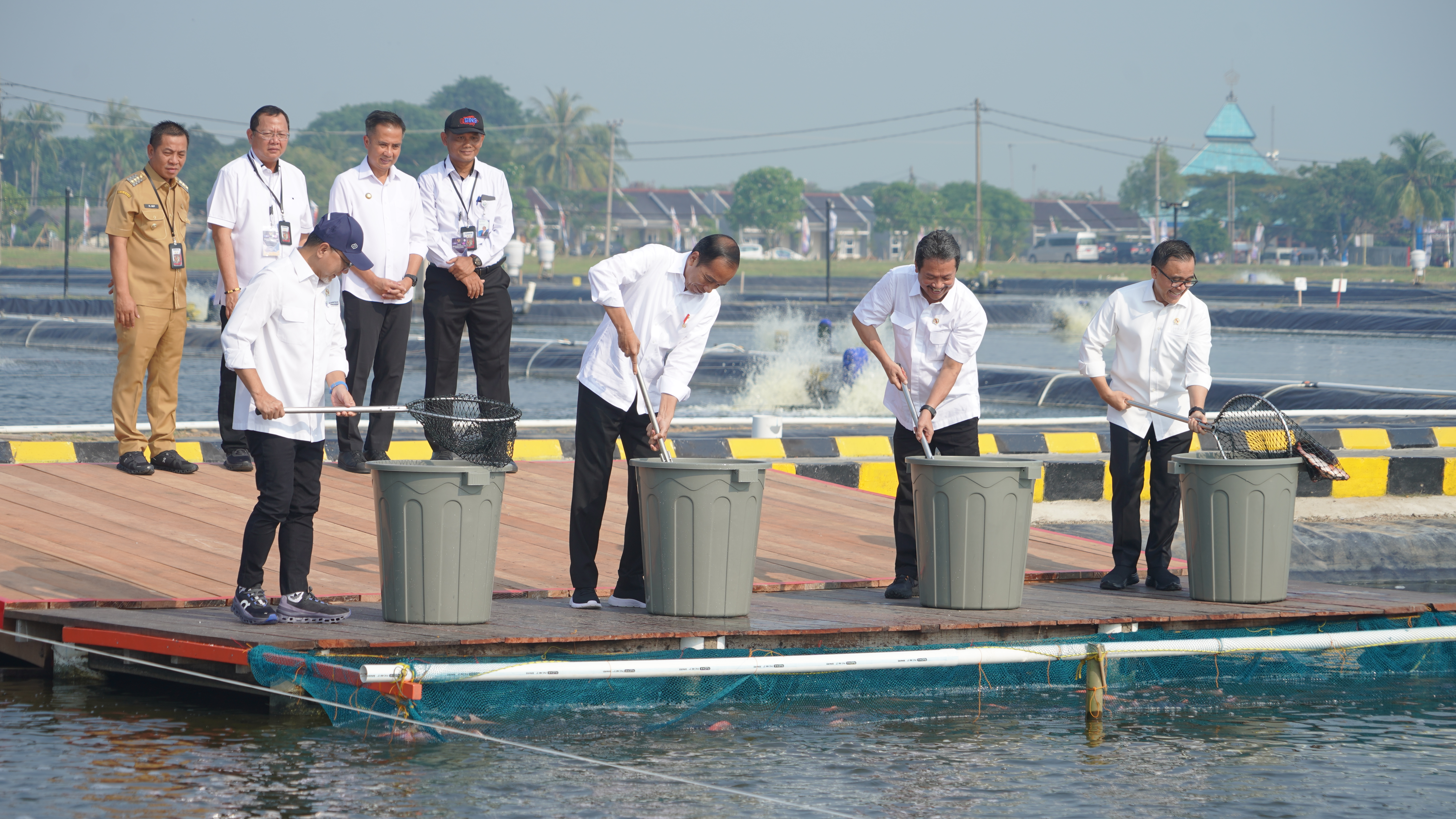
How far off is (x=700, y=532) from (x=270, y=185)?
3.56 m

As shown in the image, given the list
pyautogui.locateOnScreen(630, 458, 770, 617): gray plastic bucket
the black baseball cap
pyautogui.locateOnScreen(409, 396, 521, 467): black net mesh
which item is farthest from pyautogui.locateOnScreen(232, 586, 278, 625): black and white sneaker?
the black baseball cap

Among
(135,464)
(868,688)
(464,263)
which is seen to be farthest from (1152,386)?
(135,464)

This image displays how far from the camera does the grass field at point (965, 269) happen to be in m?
75.6

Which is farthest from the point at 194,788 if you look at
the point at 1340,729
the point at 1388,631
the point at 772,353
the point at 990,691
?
the point at 772,353

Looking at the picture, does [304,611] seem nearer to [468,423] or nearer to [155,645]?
[155,645]

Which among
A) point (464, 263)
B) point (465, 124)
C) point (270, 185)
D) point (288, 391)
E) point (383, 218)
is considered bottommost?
point (288, 391)

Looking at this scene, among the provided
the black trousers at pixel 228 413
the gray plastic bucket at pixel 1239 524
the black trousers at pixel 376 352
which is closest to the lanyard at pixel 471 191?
the black trousers at pixel 376 352

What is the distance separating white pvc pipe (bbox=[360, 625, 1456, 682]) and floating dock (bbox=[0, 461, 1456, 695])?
0.14 metres

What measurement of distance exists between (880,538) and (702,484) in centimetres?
288

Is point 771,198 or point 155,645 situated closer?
point 155,645

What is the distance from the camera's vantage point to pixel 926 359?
7.16 m

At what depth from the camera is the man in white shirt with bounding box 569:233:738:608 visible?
6355 millimetres

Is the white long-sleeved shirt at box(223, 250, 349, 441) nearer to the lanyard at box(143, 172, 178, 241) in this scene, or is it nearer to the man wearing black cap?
the man wearing black cap

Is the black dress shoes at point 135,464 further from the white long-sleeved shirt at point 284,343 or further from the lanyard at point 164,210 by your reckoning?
the white long-sleeved shirt at point 284,343
